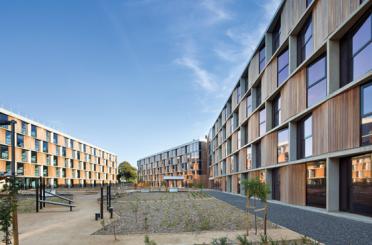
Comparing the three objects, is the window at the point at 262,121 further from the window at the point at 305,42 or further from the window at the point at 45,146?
the window at the point at 45,146

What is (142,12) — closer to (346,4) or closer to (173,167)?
(346,4)

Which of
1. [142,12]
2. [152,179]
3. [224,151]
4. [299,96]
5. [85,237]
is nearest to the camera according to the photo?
[85,237]

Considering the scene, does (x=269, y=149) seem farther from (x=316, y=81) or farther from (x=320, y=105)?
(x=320, y=105)

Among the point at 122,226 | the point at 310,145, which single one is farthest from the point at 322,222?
the point at 122,226

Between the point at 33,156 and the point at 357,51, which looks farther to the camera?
the point at 33,156

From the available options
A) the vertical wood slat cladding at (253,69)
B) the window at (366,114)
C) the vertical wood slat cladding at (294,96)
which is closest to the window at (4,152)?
the vertical wood slat cladding at (253,69)

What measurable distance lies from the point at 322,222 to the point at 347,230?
6.00 ft

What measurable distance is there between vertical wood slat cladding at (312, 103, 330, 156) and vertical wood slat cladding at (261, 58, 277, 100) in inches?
297

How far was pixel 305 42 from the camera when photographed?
18.7 meters

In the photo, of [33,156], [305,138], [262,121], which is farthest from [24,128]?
[305,138]

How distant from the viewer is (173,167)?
98.4 meters

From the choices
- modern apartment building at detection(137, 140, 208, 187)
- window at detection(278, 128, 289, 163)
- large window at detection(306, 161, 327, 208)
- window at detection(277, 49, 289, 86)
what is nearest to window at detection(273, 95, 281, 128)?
window at detection(278, 128, 289, 163)

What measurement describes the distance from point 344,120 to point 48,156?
Result: 6456 centimetres

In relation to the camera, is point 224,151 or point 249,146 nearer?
point 249,146
